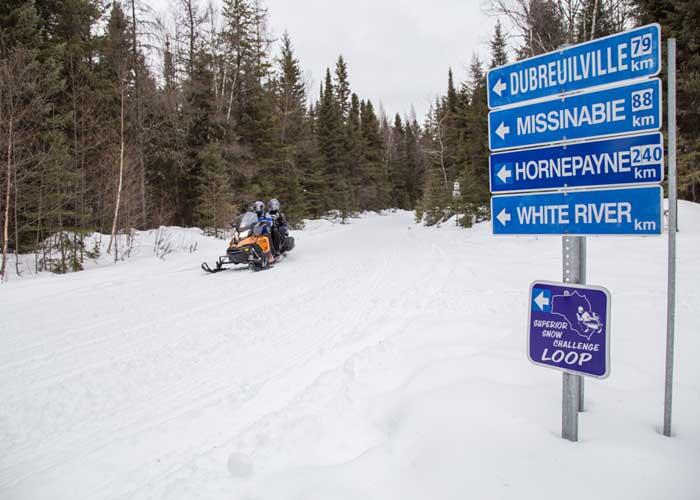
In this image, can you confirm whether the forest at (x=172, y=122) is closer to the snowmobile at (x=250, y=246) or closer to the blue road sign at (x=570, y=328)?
the snowmobile at (x=250, y=246)

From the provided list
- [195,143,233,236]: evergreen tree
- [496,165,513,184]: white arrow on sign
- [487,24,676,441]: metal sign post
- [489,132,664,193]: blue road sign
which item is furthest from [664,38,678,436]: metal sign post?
[195,143,233,236]: evergreen tree

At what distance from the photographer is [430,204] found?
24.0 metres

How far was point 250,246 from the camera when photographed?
8977 mm

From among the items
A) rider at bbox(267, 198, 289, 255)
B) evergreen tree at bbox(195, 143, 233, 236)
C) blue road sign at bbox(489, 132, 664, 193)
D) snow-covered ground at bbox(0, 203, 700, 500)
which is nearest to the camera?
blue road sign at bbox(489, 132, 664, 193)

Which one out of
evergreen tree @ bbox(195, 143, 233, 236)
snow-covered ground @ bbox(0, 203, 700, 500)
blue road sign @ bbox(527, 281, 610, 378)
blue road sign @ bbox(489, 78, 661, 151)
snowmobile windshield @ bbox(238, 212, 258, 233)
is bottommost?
snow-covered ground @ bbox(0, 203, 700, 500)

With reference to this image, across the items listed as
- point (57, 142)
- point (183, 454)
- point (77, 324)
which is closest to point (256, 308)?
point (77, 324)

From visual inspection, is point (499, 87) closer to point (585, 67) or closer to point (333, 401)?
point (585, 67)

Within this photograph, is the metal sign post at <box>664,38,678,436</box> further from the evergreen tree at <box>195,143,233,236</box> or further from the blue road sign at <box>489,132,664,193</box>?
the evergreen tree at <box>195,143,233,236</box>

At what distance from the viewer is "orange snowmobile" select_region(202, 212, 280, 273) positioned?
8938mm

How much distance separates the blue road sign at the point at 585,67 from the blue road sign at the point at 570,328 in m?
1.00

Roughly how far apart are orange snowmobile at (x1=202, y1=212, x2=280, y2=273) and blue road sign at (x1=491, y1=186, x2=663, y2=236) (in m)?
7.44

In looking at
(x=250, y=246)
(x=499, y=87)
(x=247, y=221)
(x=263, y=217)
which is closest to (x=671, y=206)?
(x=499, y=87)

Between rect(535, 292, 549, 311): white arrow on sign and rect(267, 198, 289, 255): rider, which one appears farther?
rect(267, 198, 289, 255): rider

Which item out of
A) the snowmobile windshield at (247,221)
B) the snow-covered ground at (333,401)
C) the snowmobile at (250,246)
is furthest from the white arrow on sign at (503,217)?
the snowmobile windshield at (247,221)
